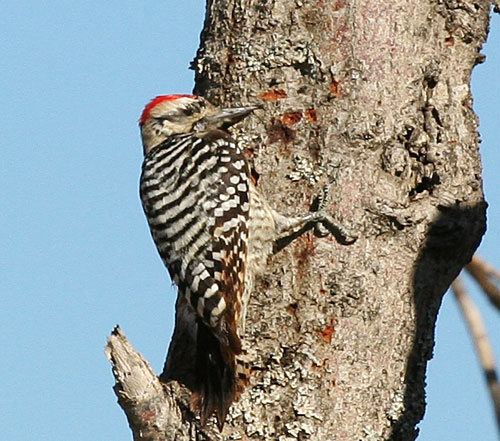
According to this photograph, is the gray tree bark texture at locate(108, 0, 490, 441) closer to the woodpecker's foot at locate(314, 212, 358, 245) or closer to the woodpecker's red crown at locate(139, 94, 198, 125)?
the woodpecker's foot at locate(314, 212, 358, 245)

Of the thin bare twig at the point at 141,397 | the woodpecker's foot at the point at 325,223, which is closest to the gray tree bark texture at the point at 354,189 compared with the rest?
the woodpecker's foot at the point at 325,223

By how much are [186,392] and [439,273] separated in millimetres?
1098

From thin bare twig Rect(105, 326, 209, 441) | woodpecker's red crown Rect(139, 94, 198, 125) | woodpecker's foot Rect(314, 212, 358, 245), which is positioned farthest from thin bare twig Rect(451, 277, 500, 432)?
woodpecker's red crown Rect(139, 94, 198, 125)

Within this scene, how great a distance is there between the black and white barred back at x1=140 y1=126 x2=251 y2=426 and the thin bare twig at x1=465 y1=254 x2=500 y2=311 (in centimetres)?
91

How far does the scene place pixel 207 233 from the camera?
431cm

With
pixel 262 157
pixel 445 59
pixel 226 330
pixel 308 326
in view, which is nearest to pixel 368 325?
pixel 308 326

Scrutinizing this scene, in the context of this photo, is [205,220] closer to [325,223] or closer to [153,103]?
[325,223]

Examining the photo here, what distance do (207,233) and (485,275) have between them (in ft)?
3.68

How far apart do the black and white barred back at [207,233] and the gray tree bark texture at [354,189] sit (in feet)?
0.34

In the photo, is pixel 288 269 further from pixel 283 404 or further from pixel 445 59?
pixel 445 59

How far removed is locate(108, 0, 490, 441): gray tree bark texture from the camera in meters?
3.88

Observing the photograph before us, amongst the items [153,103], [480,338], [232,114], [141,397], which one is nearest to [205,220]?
[232,114]

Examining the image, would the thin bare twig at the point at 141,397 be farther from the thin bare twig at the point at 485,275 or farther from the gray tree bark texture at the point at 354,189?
the thin bare twig at the point at 485,275

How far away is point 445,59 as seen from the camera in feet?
14.1
